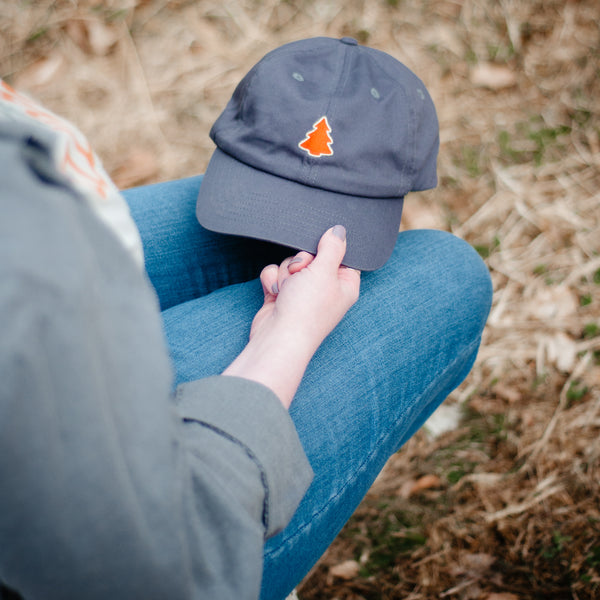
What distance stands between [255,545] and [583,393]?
4.12 feet

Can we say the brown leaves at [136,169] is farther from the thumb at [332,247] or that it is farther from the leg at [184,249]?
the thumb at [332,247]

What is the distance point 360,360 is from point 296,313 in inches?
6.0

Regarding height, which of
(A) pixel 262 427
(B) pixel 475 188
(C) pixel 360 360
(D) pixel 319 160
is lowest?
(B) pixel 475 188

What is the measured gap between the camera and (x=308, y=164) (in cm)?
89

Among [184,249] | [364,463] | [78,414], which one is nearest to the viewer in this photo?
[78,414]

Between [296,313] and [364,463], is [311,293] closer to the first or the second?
[296,313]

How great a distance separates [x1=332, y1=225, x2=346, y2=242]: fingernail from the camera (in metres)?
0.84

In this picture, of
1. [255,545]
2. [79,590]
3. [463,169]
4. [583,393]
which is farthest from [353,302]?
[463,169]

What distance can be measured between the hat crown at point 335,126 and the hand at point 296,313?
0.14 metres

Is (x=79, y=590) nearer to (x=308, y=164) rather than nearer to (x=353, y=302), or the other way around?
(x=353, y=302)

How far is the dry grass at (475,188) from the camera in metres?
1.14

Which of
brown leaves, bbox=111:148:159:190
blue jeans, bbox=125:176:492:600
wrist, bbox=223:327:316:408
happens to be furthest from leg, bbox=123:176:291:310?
brown leaves, bbox=111:148:159:190

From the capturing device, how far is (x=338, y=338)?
763 mm

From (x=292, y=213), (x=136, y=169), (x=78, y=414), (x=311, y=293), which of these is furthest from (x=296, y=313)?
(x=136, y=169)
